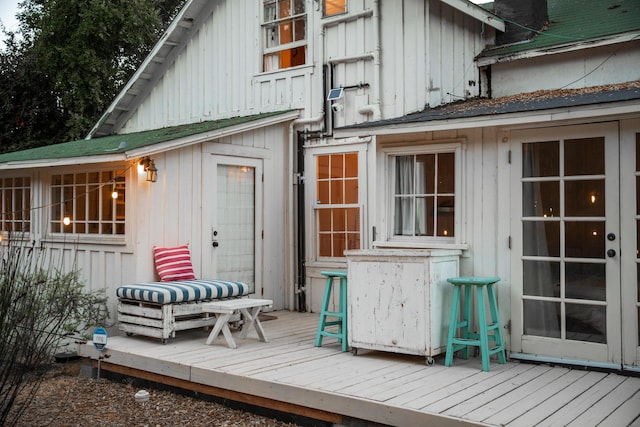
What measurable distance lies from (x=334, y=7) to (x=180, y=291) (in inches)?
177

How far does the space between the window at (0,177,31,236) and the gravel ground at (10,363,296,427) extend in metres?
4.30

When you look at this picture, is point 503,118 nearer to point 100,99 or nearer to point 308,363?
point 308,363

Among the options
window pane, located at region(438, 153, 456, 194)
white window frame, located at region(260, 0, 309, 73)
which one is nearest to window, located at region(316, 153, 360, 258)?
white window frame, located at region(260, 0, 309, 73)

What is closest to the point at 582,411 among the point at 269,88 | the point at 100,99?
the point at 269,88

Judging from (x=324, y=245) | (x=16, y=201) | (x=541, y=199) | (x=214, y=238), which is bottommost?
(x=324, y=245)

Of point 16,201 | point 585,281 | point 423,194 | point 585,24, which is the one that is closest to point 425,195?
point 423,194

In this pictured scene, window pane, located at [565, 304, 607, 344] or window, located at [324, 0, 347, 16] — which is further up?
window, located at [324, 0, 347, 16]

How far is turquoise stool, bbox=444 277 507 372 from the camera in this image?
5.45 metres

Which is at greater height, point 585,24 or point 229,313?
point 585,24

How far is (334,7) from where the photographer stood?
8.77m

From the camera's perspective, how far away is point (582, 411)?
4.30 m

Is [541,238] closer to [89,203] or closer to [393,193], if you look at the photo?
[393,193]

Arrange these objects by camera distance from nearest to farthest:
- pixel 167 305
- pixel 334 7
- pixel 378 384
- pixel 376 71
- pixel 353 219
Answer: pixel 378 384, pixel 167 305, pixel 376 71, pixel 353 219, pixel 334 7

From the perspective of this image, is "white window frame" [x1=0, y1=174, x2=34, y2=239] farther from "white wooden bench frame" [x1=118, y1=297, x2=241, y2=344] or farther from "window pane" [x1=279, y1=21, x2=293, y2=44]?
"window pane" [x1=279, y1=21, x2=293, y2=44]
